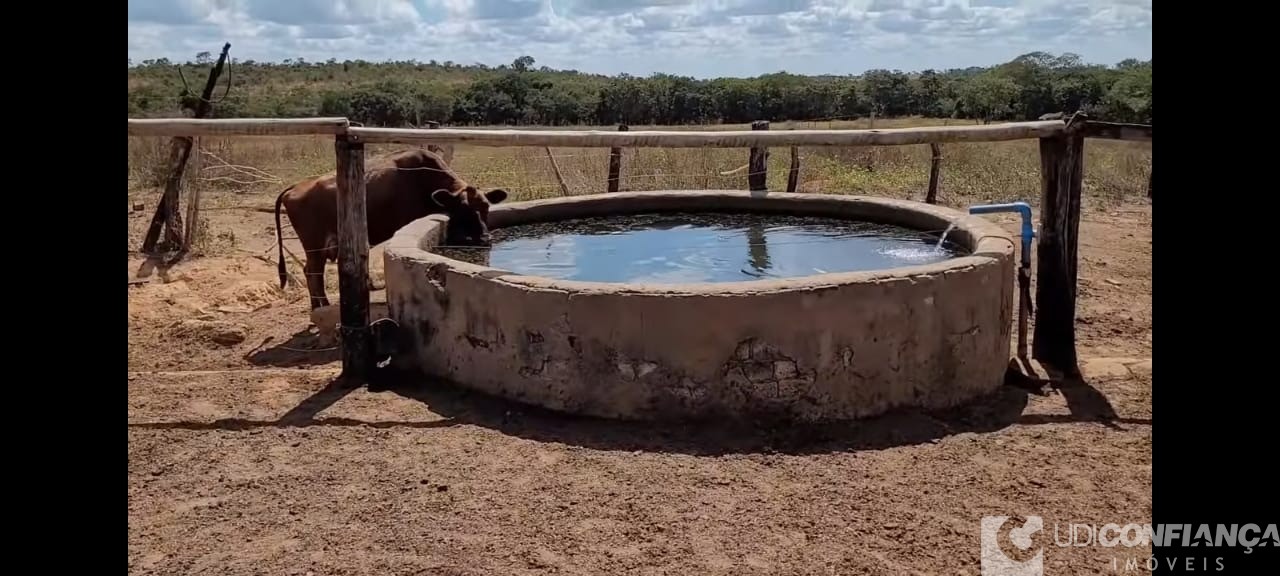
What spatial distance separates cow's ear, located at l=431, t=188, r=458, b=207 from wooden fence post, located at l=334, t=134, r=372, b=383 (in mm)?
1593

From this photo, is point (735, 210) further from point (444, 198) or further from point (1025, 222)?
point (1025, 222)

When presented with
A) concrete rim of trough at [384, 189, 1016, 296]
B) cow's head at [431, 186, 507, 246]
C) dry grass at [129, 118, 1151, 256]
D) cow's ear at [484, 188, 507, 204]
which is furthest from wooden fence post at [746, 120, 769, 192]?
cow's head at [431, 186, 507, 246]

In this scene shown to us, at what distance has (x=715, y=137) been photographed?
17.9 feet

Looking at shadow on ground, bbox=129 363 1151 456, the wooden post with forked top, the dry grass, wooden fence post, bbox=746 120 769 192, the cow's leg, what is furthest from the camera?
the dry grass

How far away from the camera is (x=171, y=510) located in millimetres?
4008

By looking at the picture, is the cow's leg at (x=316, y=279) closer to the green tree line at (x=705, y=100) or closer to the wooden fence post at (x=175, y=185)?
the wooden fence post at (x=175, y=185)

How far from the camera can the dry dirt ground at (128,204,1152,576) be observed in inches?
140

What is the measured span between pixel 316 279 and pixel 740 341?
4331mm

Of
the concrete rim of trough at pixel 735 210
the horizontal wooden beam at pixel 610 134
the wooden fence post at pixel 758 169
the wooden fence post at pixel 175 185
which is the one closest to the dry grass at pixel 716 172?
the wooden fence post at pixel 175 185

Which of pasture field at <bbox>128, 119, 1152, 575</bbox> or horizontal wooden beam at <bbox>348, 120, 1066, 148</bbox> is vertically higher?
horizontal wooden beam at <bbox>348, 120, 1066, 148</bbox>

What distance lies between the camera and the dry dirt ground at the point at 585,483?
356 centimetres

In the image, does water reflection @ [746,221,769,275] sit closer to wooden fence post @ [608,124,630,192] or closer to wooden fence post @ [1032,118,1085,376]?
wooden fence post @ [1032,118,1085,376]

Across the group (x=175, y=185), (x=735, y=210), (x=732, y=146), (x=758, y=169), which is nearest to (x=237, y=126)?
(x=732, y=146)
